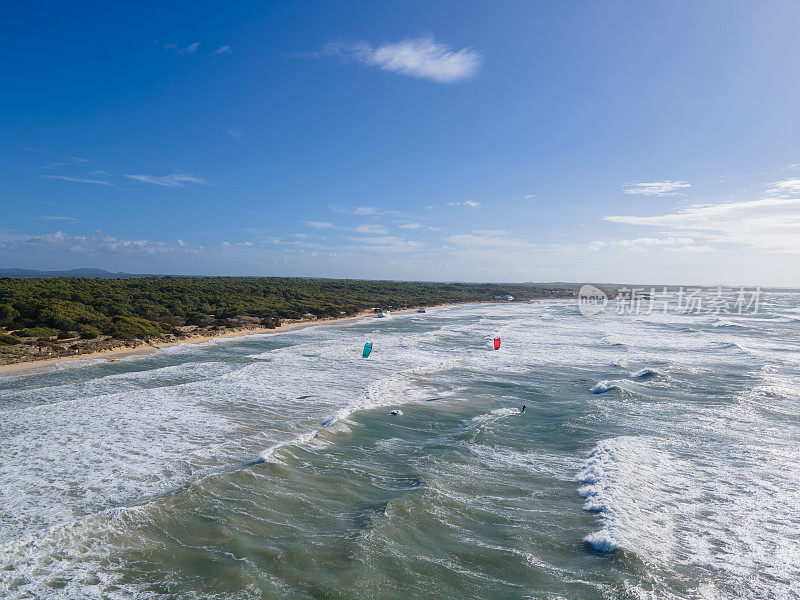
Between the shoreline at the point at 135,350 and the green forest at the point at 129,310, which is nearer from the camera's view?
the shoreline at the point at 135,350

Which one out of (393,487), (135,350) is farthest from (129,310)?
(393,487)

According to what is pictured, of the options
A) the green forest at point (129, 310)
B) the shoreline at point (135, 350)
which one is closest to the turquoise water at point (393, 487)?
the shoreline at point (135, 350)

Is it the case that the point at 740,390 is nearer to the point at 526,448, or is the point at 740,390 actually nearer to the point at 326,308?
the point at 526,448

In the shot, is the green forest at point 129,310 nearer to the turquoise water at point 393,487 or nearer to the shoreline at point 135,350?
the shoreline at point 135,350

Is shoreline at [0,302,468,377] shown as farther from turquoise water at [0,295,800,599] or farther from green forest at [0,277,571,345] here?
turquoise water at [0,295,800,599]

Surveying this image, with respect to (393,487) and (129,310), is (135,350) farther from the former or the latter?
(393,487)

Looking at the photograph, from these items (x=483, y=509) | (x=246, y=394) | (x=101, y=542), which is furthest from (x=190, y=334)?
(x=483, y=509)

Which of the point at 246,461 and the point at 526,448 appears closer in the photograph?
the point at 246,461

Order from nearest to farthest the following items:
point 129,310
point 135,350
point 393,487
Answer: point 393,487, point 135,350, point 129,310

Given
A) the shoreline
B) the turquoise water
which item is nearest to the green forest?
the shoreline
